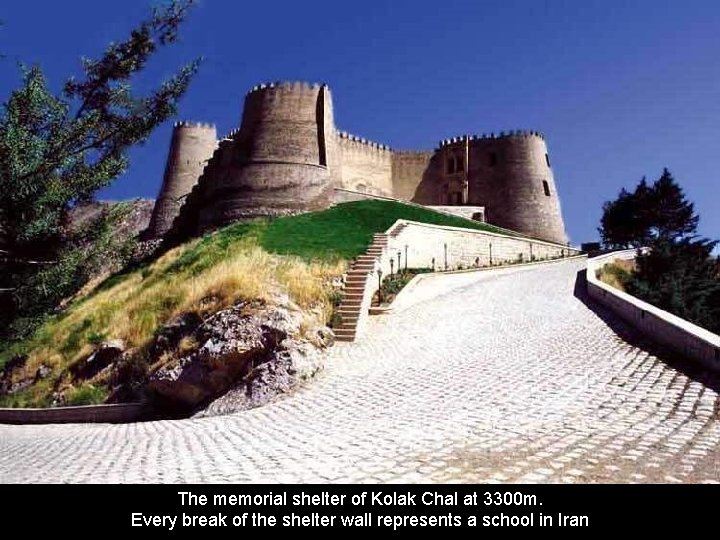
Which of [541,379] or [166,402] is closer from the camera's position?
[541,379]

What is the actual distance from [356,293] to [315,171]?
16.8 meters

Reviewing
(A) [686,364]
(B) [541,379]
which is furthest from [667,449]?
(A) [686,364]

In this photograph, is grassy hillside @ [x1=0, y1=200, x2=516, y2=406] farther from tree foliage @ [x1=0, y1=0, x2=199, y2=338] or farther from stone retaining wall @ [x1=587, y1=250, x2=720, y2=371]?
stone retaining wall @ [x1=587, y1=250, x2=720, y2=371]

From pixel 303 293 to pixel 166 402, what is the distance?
4109 millimetres

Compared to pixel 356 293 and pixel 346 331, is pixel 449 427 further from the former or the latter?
pixel 356 293

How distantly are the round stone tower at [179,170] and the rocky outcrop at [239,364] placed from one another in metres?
30.5

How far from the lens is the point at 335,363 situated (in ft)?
36.9

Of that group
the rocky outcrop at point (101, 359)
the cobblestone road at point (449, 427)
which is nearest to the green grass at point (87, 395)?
the rocky outcrop at point (101, 359)

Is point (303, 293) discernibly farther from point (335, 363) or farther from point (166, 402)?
point (166, 402)

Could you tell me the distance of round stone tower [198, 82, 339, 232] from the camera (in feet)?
97.5

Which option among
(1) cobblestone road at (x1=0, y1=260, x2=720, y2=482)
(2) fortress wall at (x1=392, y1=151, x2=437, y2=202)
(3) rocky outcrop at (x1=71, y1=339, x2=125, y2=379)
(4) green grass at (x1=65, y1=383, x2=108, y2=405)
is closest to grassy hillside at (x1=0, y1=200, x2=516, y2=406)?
(4) green grass at (x1=65, y1=383, x2=108, y2=405)

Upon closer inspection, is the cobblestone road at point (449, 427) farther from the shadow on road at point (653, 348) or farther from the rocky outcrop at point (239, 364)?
the rocky outcrop at point (239, 364)

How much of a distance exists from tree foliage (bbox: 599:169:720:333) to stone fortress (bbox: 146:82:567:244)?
20.3 feet

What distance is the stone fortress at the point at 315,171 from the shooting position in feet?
99.0
